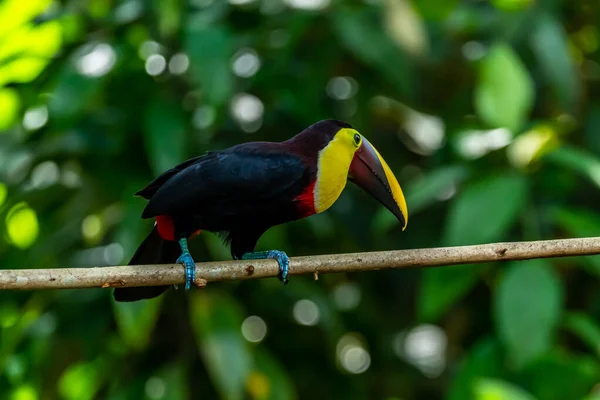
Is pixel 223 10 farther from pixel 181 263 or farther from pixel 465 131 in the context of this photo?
pixel 181 263

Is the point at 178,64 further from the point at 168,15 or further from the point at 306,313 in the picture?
the point at 306,313

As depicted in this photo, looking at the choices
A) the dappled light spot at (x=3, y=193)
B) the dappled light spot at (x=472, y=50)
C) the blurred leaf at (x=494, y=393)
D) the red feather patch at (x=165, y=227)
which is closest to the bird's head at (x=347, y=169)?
the red feather patch at (x=165, y=227)

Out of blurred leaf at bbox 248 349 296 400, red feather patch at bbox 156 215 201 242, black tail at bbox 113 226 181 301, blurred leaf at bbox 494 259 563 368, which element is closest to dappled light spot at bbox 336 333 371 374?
blurred leaf at bbox 248 349 296 400

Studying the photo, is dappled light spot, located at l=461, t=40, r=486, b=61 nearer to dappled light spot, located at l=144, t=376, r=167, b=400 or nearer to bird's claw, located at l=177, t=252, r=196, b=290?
dappled light spot, located at l=144, t=376, r=167, b=400

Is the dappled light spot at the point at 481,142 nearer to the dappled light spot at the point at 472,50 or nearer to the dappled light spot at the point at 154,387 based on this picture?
the dappled light spot at the point at 472,50

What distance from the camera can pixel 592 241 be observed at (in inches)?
78.5

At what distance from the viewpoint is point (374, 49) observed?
11.0ft

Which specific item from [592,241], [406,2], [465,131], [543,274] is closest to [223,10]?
[406,2]

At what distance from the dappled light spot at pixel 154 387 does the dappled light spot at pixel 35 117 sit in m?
1.07

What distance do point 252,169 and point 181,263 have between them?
0.28 m

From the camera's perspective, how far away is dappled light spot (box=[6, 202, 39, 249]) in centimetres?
326

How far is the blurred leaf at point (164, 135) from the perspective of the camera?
3.00m

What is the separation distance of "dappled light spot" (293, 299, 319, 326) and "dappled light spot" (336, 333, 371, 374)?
6.7 inches

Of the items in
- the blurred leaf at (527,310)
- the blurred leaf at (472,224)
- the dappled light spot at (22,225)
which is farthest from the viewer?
the dappled light spot at (22,225)
